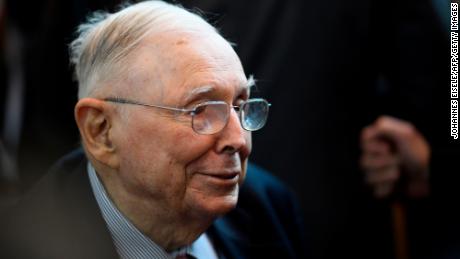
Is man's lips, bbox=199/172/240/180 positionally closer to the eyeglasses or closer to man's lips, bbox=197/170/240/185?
man's lips, bbox=197/170/240/185

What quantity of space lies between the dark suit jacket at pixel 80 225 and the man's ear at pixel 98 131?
0.17m

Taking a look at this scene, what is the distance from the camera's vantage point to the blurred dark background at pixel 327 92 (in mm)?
3248

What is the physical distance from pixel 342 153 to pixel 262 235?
0.74 m

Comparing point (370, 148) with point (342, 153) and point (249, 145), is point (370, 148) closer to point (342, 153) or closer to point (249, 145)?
point (342, 153)

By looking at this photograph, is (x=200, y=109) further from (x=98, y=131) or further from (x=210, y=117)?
(x=98, y=131)

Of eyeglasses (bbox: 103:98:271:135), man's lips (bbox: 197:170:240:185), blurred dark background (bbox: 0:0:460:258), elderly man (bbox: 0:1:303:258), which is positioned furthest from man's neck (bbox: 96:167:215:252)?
blurred dark background (bbox: 0:0:460:258)

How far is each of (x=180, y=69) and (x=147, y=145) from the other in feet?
0.79

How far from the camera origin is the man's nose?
2264mm

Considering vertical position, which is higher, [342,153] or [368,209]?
[342,153]

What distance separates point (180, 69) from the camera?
2238mm

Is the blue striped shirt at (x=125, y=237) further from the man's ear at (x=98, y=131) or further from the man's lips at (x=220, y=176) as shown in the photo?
the man's lips at (x=220, y=176)

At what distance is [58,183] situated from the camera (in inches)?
100

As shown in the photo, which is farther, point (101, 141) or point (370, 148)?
point (370, 148)

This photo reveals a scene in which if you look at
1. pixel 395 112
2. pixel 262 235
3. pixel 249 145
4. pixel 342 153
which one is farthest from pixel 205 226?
pixel 395 112
